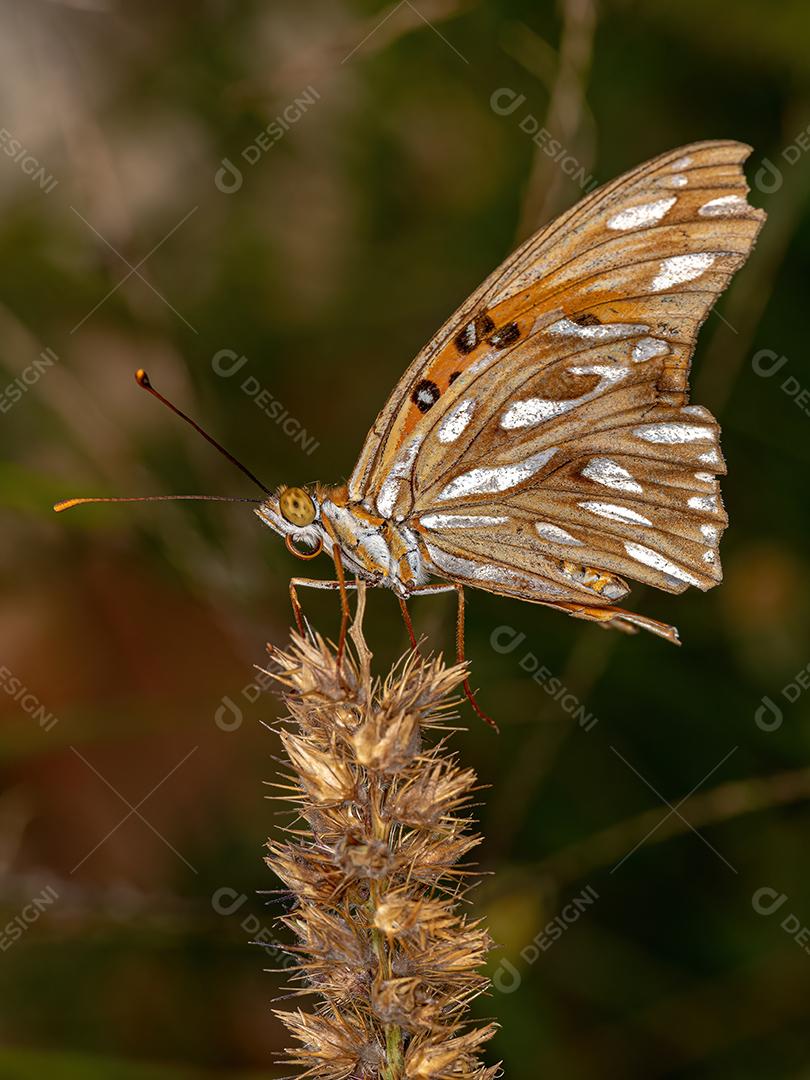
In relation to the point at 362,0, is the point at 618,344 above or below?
below

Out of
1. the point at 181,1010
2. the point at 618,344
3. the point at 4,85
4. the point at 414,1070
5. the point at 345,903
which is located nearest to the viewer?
the point at 414,1070

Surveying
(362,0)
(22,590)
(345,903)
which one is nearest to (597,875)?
(345,903)

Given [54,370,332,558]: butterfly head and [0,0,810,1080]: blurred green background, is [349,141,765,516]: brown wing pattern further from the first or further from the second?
[0,0,810,1080]: blurred green background

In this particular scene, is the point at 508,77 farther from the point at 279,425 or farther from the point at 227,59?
the point at 279,425

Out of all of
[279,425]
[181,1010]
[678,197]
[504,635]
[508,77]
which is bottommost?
[181,1010]

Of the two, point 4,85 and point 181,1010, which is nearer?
point 181,1010

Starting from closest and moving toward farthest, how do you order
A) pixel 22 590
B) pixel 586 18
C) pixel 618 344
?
pixel 618 344 → pixel 586 18 → pixel 22 590
